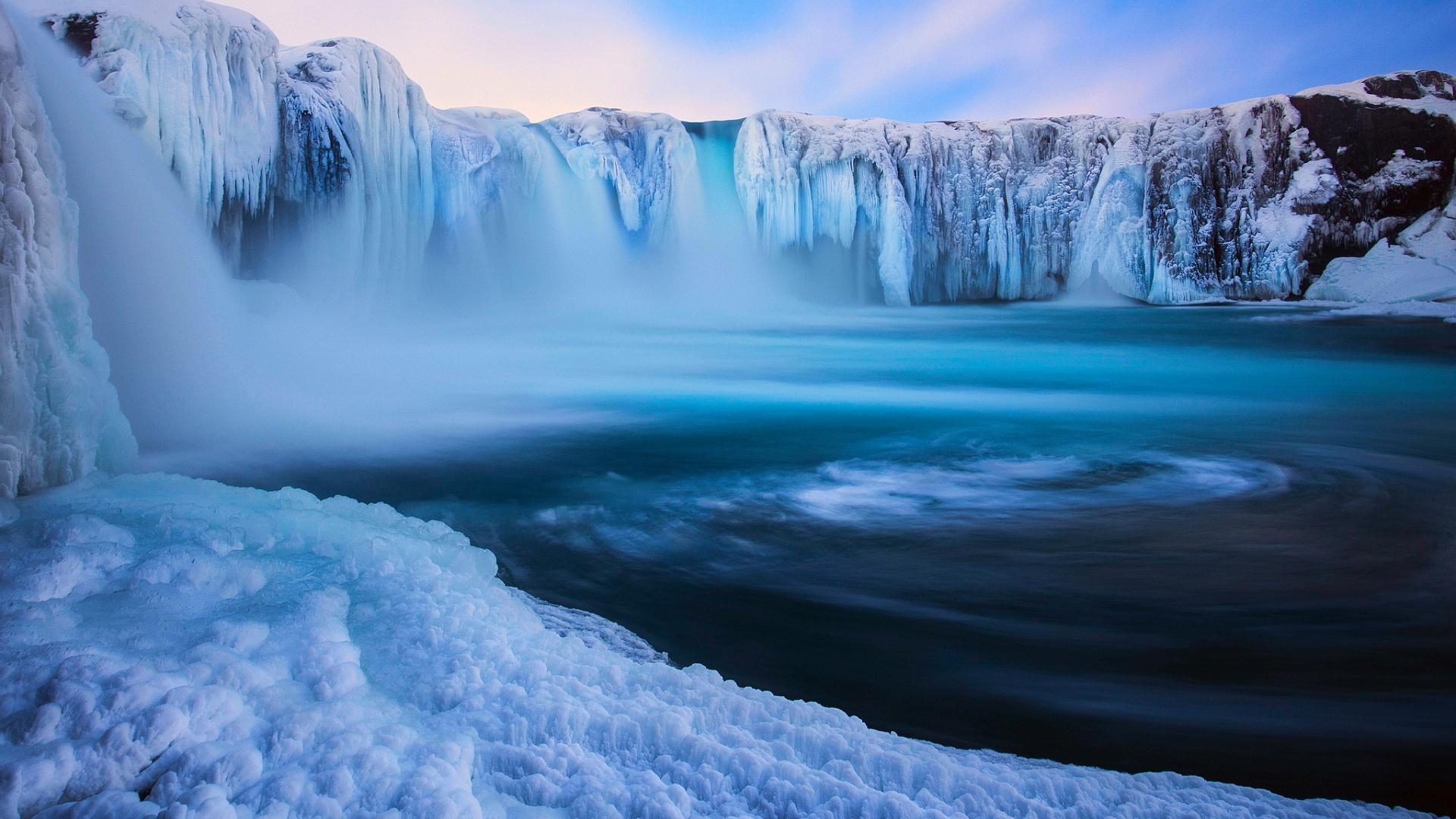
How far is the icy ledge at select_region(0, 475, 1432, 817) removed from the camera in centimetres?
134

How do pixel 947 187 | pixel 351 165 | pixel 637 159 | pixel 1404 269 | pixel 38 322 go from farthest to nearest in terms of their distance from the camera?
pixel 947 187
pixel 637 159
pixel 1404 269
pixel 351 165
pixel 38 322

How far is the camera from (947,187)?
45.5ft

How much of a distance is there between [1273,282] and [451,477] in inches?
507

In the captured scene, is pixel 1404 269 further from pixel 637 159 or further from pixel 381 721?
pixel 381 721

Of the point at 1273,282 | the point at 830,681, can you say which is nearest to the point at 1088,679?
the point at 830,681

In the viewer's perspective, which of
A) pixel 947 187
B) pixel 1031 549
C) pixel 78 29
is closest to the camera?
pixel 1031 549

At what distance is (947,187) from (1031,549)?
11.7 metres

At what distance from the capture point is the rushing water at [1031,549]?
201 cm

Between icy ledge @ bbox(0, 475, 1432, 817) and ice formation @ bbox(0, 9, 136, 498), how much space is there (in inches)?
21.7

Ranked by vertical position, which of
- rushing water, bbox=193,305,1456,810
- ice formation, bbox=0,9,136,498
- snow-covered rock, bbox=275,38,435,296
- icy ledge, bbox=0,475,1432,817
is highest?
snow-covered rock, bbox=275,38,435,296

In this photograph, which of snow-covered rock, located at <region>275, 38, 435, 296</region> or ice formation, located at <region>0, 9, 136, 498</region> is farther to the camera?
snow-covered rock, located at <region>275, 38, 435, 296</region>

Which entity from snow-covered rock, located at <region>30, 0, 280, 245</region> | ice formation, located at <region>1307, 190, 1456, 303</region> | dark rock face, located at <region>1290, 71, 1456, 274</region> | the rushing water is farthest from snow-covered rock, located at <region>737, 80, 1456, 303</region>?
snow-covered rock, located at <region>30, 0, 280, 245</region>

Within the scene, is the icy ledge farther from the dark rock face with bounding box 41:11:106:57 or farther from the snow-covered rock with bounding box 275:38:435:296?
the snow-covered rock with bounding box 275:38:435:296

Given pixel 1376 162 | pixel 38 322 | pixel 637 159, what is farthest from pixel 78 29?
pixel 1376 162
